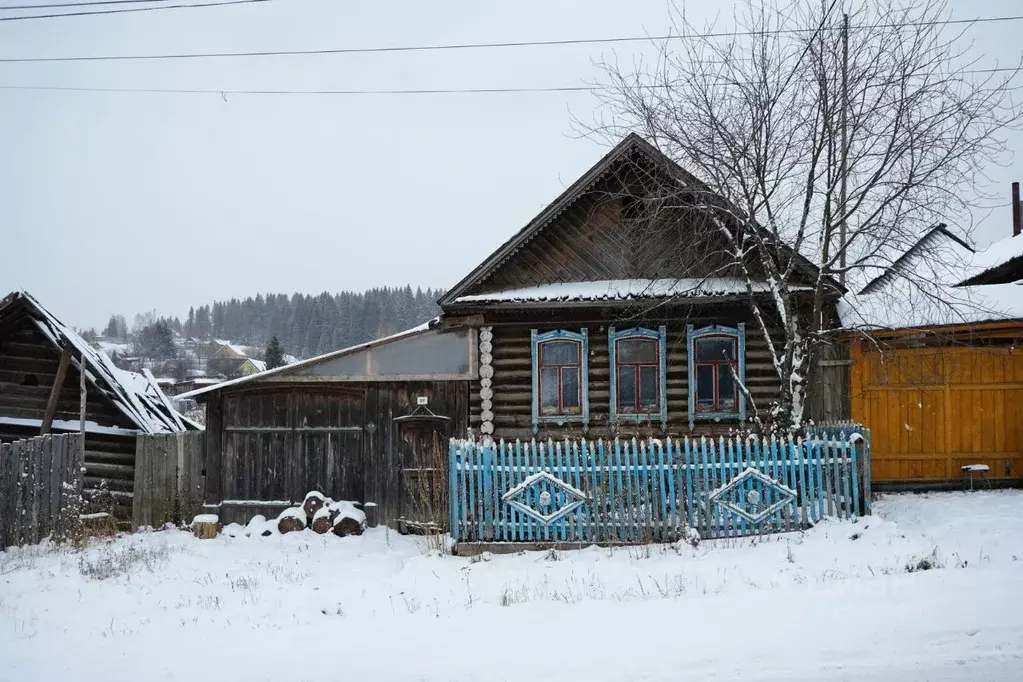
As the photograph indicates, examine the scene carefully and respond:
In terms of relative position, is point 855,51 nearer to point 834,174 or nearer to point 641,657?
point 834,174

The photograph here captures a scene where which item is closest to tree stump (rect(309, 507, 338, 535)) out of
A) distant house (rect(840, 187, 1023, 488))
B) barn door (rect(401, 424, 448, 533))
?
barn door (rect(401, 424, 448, 533))

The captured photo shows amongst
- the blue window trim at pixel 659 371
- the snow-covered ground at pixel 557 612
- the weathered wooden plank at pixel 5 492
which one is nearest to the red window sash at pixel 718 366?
the blue window trim at pixel 659 371

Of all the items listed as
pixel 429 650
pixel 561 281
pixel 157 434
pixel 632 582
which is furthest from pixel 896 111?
pixel 157 434

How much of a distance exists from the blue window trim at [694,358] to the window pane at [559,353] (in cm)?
225

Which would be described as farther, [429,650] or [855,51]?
[855,51]

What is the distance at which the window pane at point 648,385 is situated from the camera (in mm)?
14875

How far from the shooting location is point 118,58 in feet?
53.1

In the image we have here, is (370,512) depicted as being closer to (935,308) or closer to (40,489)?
(40,489)

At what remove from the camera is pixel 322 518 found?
565 inches

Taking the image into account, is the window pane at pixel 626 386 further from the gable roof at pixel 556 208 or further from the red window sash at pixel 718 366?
the gable roof at pixel 556 208

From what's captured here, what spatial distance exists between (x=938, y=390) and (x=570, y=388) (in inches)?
289

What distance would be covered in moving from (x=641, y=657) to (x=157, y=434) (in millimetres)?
12636

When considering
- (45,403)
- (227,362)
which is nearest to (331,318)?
(227,362)

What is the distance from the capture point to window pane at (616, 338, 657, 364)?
49.0 ft
